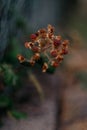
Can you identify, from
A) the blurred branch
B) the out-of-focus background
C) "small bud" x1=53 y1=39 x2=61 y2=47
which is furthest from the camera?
the blurred branch

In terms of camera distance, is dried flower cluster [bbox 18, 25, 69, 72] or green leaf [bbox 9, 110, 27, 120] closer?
dried flower cluster [bbox 18, 25, 69, 72]

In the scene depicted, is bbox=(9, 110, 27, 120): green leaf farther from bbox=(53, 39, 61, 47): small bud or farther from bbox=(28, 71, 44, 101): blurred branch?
bbox=(53, 39, 61, 47): small bud

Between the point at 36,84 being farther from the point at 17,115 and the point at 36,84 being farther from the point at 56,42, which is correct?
the point at 56,42

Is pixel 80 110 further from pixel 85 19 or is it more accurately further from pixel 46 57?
pixel 85 19

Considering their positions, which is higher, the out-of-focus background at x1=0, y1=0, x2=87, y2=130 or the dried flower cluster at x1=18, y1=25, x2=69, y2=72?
the out-of-focus background at x1=0, y1=0, x2=87, y2=130

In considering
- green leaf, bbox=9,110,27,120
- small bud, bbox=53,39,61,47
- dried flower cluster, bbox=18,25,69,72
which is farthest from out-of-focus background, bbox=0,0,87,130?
small bud, bbox=53,39,61,47

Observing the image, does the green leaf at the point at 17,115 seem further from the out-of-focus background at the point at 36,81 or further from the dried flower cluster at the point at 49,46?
the dried flower cluster at the point at 49,46

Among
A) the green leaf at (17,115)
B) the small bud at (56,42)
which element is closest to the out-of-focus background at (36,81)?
the green leaf at (17,115)

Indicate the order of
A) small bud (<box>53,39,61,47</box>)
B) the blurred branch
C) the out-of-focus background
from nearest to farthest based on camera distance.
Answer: small bud (<box>53,39,61,47</box>) < the out-of-focus background < the blurred branch
